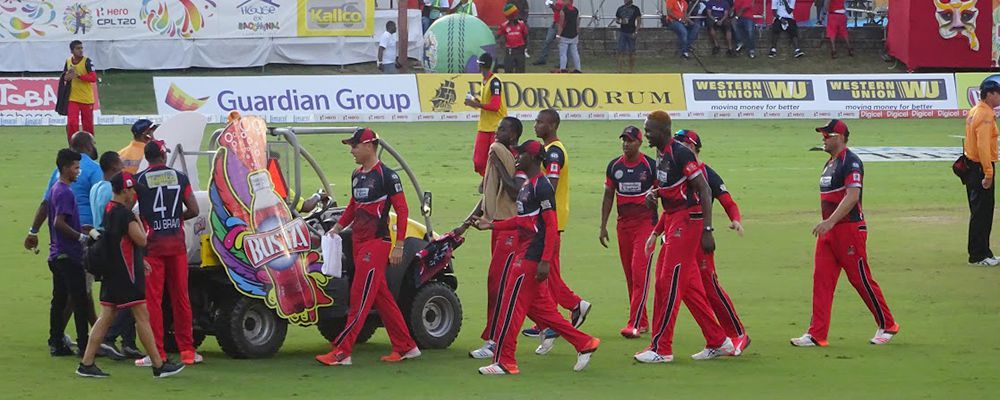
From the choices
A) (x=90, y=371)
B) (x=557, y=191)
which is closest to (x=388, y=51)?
(x=557, y=191)

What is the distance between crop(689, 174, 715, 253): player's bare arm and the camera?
434 inches

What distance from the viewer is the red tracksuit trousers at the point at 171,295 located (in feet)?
34.9

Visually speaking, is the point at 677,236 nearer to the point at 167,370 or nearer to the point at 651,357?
the point at 651,357

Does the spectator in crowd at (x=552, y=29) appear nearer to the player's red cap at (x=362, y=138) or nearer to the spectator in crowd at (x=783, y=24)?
the spectator in crowd at (x=783, y=24)

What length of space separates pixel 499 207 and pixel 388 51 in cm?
2735

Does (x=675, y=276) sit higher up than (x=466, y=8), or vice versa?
(x=466, y=8)

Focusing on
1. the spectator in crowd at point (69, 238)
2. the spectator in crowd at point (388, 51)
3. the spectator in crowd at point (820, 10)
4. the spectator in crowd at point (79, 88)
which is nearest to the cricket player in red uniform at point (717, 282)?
the spectator in crowd at point (69, 238)

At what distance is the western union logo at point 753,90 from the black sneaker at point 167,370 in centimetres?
2513

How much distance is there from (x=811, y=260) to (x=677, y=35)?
26.3 m

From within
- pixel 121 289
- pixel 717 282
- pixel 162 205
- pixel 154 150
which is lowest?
pixel 717 282

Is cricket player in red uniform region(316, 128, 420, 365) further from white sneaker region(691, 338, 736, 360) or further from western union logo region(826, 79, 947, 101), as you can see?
western union logo region(826, 79, 947, 101)

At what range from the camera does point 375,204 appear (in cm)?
1101

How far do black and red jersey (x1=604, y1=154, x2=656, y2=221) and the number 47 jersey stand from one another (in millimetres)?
3575

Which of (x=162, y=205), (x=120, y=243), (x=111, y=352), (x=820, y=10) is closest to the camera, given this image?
(x=120, y=243)
